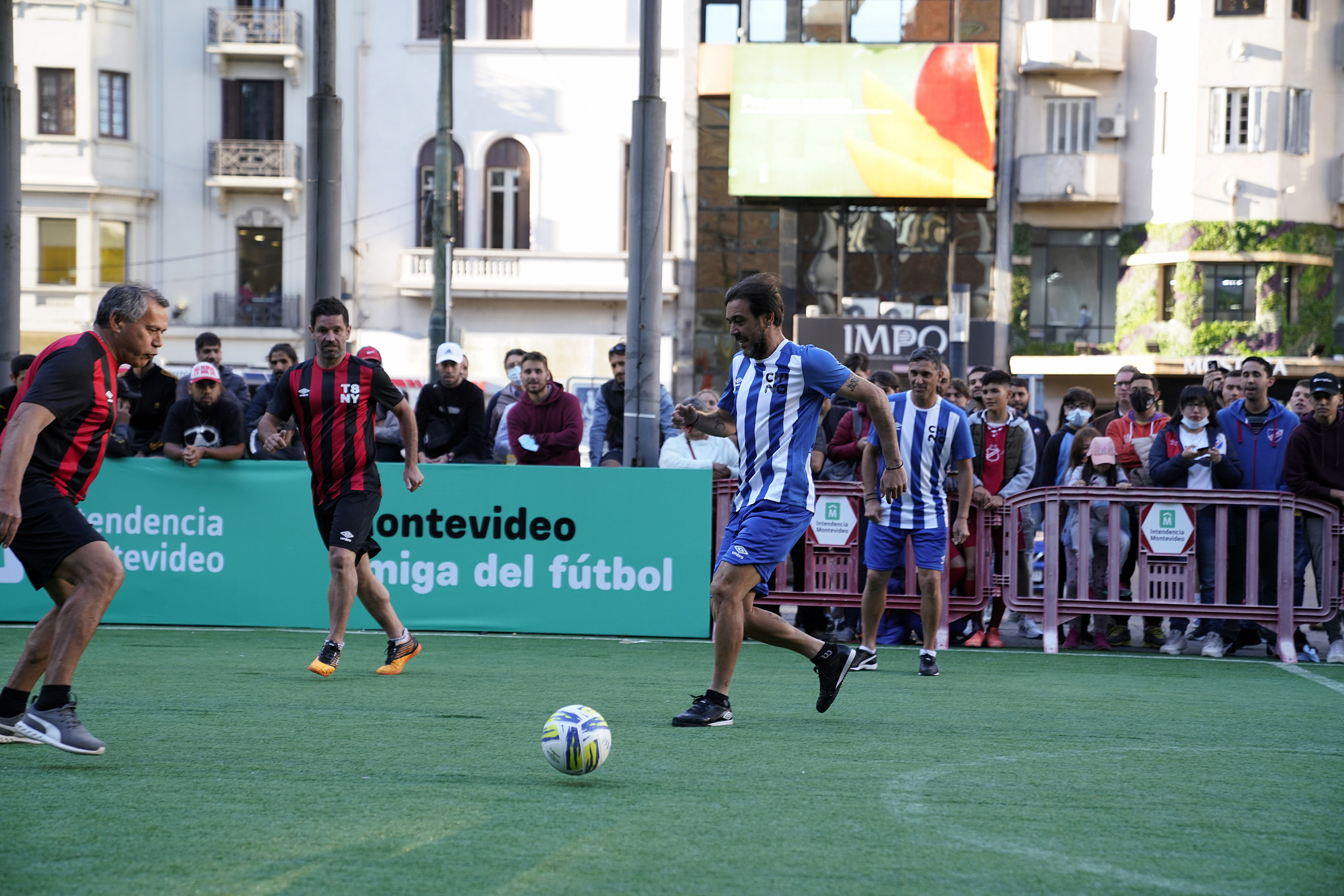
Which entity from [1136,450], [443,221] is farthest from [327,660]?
[443,221]

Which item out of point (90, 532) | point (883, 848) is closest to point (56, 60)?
point (90, 532)

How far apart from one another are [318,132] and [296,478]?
3.23 m

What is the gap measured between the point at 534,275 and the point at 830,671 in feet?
91.3

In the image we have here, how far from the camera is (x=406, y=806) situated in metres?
4.65

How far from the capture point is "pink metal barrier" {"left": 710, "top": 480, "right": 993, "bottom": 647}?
10.9m

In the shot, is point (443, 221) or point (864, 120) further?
point (864, 120)

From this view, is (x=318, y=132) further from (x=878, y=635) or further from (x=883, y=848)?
(x=883, y=848)

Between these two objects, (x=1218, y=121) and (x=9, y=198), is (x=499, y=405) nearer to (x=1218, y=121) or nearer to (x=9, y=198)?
(x=9, y=198)

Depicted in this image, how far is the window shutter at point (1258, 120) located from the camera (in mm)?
33125

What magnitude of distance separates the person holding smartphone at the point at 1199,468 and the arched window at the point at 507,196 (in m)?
25.0

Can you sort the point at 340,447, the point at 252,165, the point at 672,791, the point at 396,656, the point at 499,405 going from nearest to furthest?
the point at 672,791, the point at 340,447, the point at 396,656, the point at 499,405, the point at 252,165

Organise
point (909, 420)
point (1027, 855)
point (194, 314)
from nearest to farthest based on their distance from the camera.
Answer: point (1027, 855)
point (909, 420)
point (194, 314)

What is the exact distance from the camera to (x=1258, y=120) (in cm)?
3316

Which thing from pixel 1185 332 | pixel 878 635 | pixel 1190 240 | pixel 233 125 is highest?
pixel 233 125
